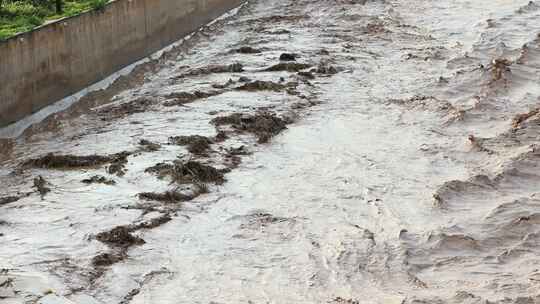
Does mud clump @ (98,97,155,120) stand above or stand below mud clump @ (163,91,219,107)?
below

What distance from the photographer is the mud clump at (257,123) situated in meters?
16.0

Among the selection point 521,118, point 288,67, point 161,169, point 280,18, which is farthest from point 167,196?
point 280,18

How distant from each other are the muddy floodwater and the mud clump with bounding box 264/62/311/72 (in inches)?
2.3

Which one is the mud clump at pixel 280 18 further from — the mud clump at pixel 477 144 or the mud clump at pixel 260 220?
the mud clump at pixel 260 220

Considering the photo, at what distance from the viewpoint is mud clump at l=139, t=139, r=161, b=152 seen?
1505 cm

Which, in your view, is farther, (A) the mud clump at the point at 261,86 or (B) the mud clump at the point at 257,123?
(A) the mud clump at the point at 261,86

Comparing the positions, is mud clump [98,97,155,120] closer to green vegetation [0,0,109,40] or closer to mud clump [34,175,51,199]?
green vegetation [0,0,109,40]

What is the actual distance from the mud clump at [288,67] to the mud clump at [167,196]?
7322 mm

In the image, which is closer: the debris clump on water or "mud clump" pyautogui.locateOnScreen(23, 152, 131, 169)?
the debris clump on water

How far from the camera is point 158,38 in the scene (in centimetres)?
2198

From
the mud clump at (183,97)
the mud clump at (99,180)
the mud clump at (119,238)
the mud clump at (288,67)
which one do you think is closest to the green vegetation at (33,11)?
the mud clump at (183,97)

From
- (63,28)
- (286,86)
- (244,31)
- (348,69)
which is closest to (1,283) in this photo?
(63,28)

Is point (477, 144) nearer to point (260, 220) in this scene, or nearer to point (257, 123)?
point (257, 123)

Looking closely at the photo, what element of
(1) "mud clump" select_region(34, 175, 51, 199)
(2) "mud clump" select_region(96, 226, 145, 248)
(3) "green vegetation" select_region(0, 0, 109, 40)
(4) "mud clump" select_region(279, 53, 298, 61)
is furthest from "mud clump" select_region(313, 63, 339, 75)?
(2) "mud clump" select_region(96, 226, 145, 248)
